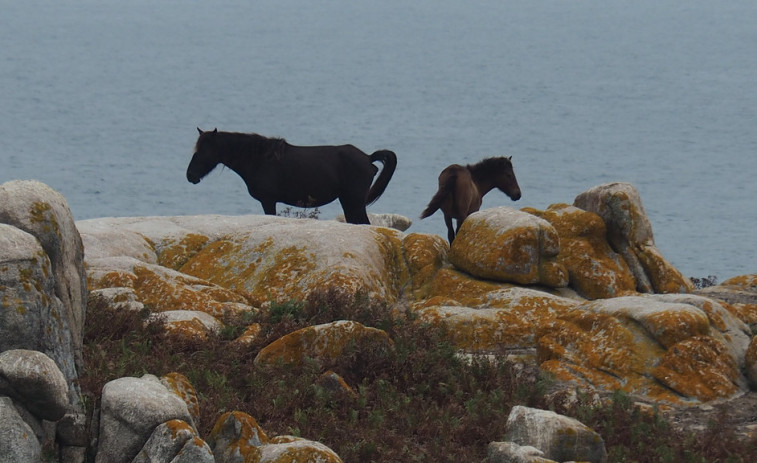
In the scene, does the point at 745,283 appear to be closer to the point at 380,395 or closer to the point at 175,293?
the point at 380,395

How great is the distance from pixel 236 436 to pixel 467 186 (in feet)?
43.0

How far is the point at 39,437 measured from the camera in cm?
998

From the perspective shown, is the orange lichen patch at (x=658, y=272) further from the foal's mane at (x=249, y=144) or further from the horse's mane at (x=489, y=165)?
the foal's mane at (x=249, y=144)

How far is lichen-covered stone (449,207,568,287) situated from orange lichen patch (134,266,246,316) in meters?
3.99

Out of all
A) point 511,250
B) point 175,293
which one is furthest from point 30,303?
point 511,250

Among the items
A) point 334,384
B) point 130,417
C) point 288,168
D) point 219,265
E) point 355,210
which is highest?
point 288,168

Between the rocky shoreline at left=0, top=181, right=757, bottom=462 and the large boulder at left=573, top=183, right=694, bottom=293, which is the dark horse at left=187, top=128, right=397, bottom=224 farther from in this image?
the large boulder at left=573, top=183, right=694, bottom=293

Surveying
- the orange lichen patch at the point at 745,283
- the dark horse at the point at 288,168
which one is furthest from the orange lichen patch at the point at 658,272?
the dark horse at the point at 288,168

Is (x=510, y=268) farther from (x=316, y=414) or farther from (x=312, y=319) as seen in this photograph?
(x=316, y=414)

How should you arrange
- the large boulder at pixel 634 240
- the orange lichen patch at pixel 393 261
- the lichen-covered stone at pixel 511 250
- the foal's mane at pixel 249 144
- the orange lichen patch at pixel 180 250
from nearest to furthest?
the lichen-covered stone at pixel 511 250 → the orange lichen patch at pixel 393 261 → the orange lichen patch at pixel 180 250 → the large boulder at pixel 634 240 → the foal's mane at pixel 249 144

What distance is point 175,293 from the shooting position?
51.1 ft

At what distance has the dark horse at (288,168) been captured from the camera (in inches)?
966

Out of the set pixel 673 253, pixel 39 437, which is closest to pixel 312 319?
pixel 39 437

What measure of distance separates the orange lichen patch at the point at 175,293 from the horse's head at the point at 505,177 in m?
9.46
